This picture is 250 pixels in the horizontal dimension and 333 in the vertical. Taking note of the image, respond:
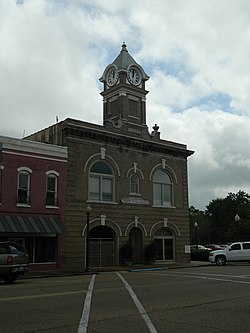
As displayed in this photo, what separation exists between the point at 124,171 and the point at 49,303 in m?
22.0

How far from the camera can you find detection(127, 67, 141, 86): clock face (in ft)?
120

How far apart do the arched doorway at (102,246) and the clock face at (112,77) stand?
12372mm

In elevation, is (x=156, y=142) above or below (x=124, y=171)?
above

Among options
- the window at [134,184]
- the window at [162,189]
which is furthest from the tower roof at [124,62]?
the window at [134,184]

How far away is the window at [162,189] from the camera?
35.9 m

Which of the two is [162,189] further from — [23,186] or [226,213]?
[226,213]

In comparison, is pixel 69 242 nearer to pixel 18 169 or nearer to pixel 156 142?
pixel 18 169

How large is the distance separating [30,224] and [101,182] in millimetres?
7036

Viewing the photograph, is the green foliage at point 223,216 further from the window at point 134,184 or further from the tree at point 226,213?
the window at point 134,184

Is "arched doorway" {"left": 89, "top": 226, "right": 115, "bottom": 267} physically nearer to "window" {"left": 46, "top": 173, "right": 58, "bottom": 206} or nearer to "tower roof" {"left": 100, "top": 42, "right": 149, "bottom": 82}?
"window" {"left": 46, "top": 173, "right": 58, "bottom": 206}

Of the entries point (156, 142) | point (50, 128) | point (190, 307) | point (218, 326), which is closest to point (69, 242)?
point (50, 128)

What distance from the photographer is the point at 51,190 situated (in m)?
29.0

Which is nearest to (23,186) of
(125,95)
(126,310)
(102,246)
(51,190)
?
(51,190)

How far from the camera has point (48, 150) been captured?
28906mm
